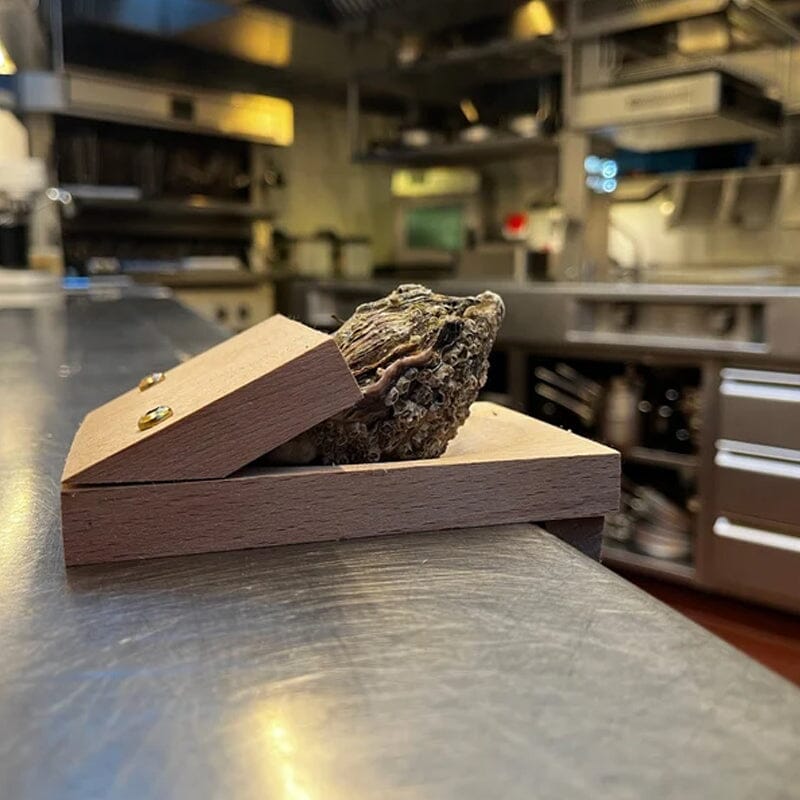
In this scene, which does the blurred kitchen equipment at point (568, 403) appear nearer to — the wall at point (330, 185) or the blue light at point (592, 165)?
the blue light at point (592, 165)

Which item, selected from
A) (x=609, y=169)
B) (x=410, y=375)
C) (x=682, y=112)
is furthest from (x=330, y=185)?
(x=410, y=375)

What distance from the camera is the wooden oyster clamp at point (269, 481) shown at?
452mm

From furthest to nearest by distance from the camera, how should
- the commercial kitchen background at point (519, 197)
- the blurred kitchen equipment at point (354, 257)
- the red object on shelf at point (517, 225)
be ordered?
1. the blurred kitchen equipment at point (354, 257)
2. the red object on shelf at point (517, 225)
3. the commercial kitchen background at point (519, 197)

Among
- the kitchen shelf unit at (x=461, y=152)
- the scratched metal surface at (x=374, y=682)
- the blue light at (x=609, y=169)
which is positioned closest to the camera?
the scratched metal surface at (x=374, y=682)

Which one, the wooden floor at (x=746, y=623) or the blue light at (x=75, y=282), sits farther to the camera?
the blue light at (x=75, y=282)

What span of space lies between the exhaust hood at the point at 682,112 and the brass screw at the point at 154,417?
2.66 meters

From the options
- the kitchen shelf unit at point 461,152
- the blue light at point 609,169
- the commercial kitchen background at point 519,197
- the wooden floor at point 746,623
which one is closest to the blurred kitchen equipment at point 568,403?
the commercial kitchen background at point 519,197

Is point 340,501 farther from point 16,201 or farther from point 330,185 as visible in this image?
point 330,185

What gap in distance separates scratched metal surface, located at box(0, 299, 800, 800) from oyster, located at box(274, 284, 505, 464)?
0.06m

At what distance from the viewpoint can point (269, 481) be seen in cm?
47

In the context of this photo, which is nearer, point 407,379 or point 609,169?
point 407,379

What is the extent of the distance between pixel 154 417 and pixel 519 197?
4.16 m

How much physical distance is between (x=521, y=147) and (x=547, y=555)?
11.2ft

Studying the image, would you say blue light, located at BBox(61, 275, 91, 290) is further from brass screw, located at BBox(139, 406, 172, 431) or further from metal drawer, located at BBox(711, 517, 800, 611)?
brass screw, located at BBox(139, 406, 172, 431)
